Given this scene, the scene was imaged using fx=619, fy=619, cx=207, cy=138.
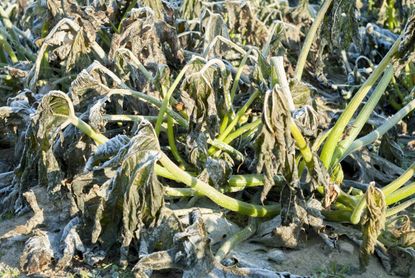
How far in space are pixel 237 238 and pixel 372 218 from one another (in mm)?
597

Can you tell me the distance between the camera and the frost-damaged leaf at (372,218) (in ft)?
7.36

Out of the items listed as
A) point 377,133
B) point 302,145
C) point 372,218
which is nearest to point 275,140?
point 302,145

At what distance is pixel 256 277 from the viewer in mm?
2311

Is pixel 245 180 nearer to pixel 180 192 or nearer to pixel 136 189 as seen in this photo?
pixel 180 192


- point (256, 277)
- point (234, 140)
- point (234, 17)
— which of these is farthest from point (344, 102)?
Result: point (256, 277)

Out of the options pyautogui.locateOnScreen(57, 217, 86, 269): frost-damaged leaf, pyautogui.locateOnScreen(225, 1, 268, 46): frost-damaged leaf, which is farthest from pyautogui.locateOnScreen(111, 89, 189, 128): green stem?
pyautogui.locateOnScreen(225, 1, 268, 46): frost-damaged leaf

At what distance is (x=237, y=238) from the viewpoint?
2.62 m

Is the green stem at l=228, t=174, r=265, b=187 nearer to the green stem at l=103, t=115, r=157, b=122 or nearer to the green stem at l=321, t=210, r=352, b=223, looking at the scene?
the green stem at l=321, t=210, r=352, b=223

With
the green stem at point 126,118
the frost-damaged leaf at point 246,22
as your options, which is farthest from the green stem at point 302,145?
the frost-damaged leaf at point 246,22

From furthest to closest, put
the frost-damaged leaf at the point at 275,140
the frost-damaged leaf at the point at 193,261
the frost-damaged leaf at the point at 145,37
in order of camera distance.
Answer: the frost-damaged leaf at the point at 145,37 < the frost-damaged leaf at the point at 193,261 < the frost-damaged leaf at the point at 275,140

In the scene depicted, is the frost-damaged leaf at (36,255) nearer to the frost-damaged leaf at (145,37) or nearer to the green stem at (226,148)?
the green stem at (226,148)

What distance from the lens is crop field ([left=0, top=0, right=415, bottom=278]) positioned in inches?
93.2

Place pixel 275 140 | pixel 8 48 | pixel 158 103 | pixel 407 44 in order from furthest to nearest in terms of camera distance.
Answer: pixel 8 48, pixel 158 103, pixel 407 44, pixel 275 140

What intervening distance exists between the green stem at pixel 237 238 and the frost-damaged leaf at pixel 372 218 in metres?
0.49
